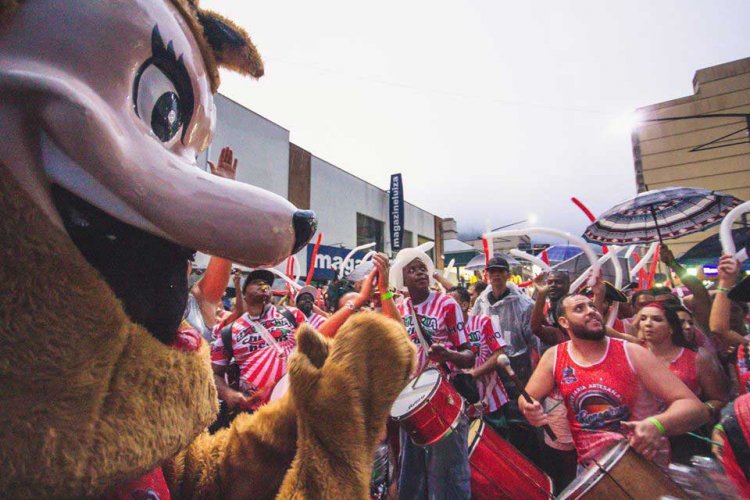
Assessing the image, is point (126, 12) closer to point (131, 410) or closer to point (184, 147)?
point (184, 147)

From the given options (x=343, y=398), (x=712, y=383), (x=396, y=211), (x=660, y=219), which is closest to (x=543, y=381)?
(x=712, y=383)

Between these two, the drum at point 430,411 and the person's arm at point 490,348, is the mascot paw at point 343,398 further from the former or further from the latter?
the person's arm at point 490,348

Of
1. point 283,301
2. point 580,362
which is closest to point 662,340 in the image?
point 580,362

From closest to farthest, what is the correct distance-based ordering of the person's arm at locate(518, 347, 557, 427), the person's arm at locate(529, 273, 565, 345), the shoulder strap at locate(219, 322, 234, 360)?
the person's arm at locate(518, 347, 557, 427), the shoulder strap at locate(219, 322, 234, 360), the person's arm at locate(529, 273, 565, 345)

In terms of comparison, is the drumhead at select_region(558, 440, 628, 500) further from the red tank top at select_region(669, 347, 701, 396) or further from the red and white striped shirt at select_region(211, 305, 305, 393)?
the red and white striped shirt at select_region(211, 305, 305, 393)

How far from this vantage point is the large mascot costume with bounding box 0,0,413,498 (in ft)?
2.08

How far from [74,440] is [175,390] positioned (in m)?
0.17

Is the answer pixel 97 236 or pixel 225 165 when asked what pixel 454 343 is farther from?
pixel 97 236

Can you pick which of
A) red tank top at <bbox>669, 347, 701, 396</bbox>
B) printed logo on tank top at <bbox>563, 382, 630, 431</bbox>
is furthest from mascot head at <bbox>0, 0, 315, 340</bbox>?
red tank top at <bbox>669, 347, 701, 396</bbox>

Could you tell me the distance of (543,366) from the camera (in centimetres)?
296

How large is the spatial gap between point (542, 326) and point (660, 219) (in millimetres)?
2518

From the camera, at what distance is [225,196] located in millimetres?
733

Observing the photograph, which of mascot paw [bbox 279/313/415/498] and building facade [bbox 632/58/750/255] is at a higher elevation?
building facade [bbox 632/58/750/255]

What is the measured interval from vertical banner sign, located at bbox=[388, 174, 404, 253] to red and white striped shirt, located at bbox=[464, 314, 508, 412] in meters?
14.6
